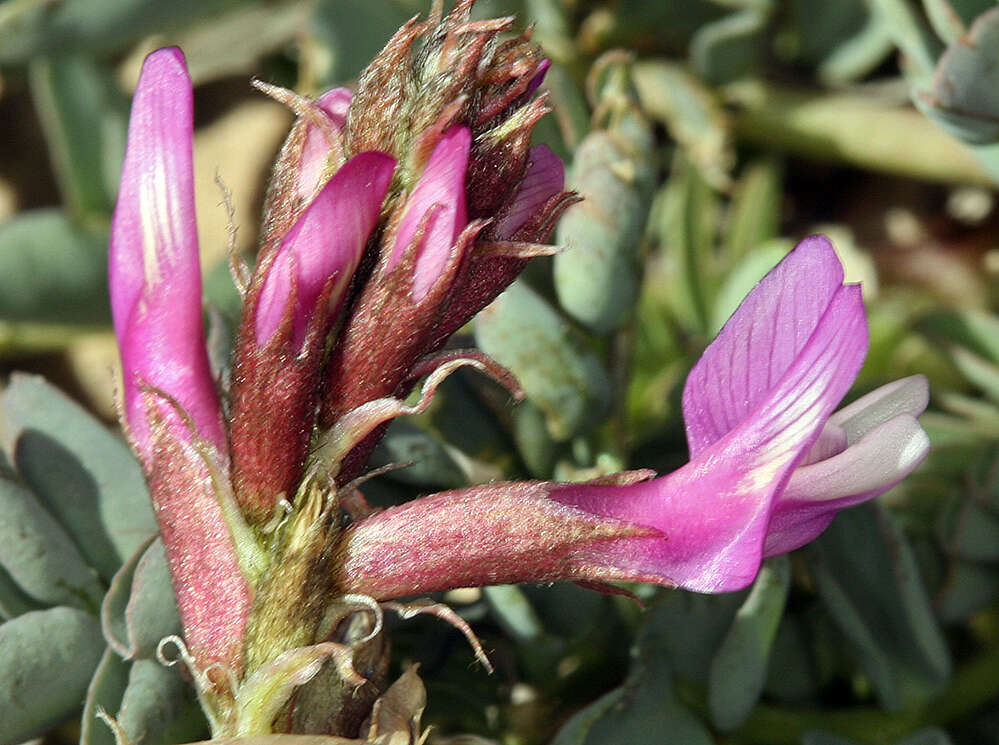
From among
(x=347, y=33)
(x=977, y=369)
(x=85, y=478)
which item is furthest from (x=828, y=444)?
(x=347, y=33)

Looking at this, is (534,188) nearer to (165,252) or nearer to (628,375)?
(165,252)

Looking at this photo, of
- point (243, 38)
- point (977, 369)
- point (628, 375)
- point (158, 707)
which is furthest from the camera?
point (243, 38)

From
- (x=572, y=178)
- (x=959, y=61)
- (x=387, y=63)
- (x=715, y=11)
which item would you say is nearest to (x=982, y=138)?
(x=959, y=61)

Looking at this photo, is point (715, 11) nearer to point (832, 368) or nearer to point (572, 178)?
point (572, 178)

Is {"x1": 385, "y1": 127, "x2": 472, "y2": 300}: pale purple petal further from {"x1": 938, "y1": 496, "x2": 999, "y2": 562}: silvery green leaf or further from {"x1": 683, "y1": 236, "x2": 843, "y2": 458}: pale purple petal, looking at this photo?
{"x1": 938, "y1": 496, "x2": 999, "y2": 562}: silvery green leaf

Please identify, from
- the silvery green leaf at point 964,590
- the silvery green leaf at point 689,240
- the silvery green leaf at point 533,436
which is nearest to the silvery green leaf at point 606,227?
the silvery green leaf at point 533,436

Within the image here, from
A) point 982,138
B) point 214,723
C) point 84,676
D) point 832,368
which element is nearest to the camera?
point 832,368
